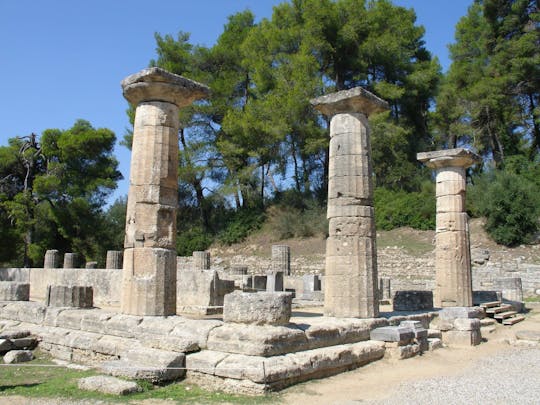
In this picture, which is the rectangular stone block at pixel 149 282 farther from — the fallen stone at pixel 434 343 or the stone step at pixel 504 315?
the stone step at pixel 504 315

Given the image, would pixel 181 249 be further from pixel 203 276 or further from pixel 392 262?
pixel 203 276

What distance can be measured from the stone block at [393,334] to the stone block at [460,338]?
174cm

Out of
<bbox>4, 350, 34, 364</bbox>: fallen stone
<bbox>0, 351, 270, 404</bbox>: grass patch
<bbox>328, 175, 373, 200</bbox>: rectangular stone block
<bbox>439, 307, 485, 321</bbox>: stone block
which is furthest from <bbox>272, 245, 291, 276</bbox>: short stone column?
<bbox>0, 351, 270, 404</bbox>: grass patch

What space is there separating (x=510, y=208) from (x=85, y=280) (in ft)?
59.2

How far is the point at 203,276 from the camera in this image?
11672mm

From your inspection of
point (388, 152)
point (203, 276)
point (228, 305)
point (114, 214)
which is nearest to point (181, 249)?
point (114, 214)

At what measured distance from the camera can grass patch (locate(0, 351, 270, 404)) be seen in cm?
525

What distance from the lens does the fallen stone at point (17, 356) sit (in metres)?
7.59

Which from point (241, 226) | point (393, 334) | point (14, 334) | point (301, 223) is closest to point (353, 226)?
point (393, 334)

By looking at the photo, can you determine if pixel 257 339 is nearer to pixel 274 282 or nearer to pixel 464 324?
pixel 464 324

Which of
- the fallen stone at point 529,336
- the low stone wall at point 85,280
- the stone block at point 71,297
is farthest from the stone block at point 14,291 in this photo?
the fallen stone at point 529,336

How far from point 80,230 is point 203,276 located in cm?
1894

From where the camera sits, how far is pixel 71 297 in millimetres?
9141

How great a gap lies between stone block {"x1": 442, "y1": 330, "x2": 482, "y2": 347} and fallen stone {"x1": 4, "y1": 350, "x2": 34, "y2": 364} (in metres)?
6.93
